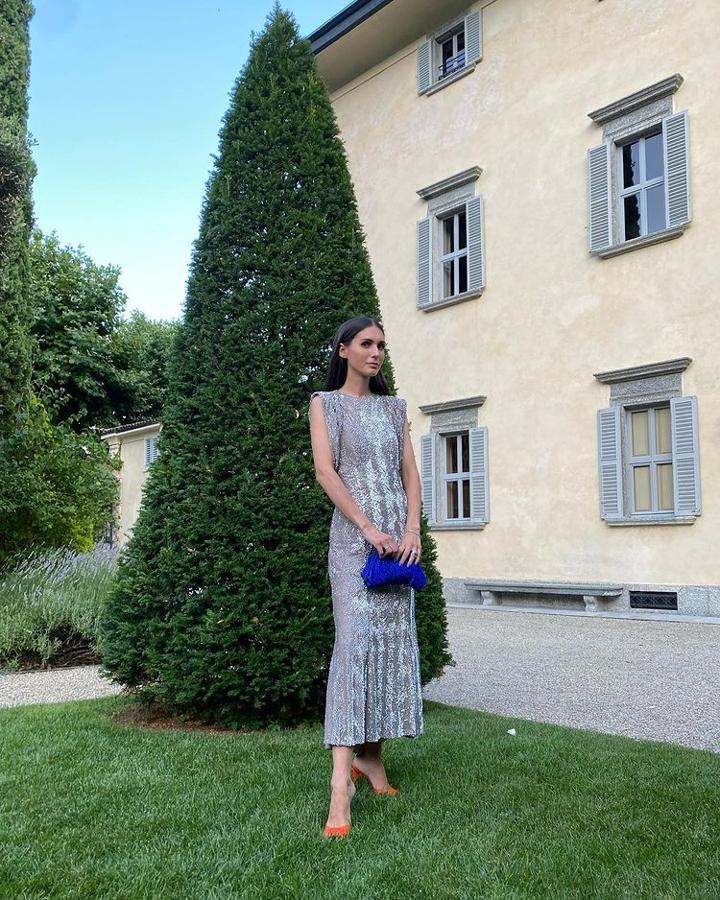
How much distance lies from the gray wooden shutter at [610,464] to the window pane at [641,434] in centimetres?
26

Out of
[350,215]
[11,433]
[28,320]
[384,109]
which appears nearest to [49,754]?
[350,215]

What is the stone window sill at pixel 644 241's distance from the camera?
1136 centimetres

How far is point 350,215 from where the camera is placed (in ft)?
17.1

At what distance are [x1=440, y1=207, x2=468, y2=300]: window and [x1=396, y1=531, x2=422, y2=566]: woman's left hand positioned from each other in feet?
38.4

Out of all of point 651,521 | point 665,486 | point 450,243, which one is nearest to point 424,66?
point 450,243

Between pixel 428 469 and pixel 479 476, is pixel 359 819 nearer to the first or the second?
pixel 479 476

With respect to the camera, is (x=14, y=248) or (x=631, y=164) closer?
(x=14, y=248)

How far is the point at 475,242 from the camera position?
1421 cm

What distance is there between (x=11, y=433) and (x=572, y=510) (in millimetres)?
7784

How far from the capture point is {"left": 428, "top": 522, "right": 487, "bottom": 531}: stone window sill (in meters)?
13.5

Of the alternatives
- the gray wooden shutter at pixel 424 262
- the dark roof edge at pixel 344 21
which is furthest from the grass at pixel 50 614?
the dark roof edge at pixel 344 21

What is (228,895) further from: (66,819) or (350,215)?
(350,215)

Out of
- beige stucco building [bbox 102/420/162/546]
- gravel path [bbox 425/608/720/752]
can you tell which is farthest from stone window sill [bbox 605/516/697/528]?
beige stucco building [bbox 102/420/162/546]

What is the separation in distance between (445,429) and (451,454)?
1.68 ft
